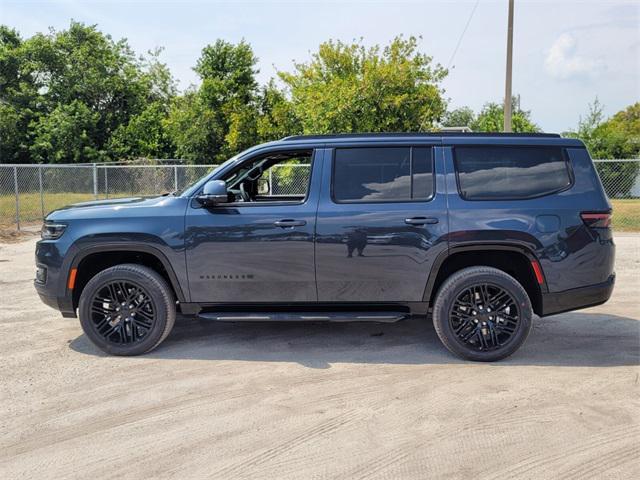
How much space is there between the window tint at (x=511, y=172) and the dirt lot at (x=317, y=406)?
150cm

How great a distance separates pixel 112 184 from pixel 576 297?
16.2 m

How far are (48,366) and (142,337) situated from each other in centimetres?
81

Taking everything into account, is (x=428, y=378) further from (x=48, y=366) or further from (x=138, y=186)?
(x=138, y=186)

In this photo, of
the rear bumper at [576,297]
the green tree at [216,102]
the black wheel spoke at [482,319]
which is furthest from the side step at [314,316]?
the green tree at [216,102]

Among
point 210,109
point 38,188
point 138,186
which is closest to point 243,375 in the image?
point 38,188

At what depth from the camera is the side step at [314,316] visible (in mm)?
4895

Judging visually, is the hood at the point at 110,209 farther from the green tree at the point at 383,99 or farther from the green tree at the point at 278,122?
the green tree at the point at 278,122

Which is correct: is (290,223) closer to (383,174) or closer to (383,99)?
(383,174)

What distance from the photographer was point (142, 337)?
509 cm

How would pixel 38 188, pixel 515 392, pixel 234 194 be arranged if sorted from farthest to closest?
pixel 38 188
pixel 234 194
pixel 515 392

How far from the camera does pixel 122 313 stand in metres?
5.08

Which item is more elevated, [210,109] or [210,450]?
[210,109]

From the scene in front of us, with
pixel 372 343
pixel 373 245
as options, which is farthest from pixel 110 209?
pixel 372 343

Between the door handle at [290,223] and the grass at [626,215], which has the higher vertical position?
the door handle at [290,223]
